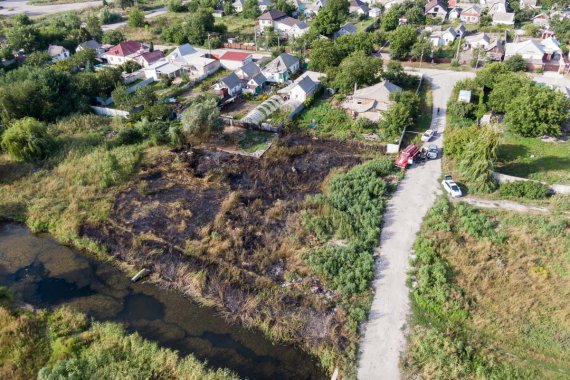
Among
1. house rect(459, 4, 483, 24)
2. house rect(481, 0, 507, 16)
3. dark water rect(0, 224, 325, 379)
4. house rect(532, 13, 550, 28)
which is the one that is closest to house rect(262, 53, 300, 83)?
dark water rect(0, 224, 325, 379)

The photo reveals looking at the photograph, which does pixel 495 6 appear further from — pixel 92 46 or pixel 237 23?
pixel 92 46

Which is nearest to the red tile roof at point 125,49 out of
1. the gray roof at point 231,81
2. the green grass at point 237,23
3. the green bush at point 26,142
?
the gray roof at point 231,81

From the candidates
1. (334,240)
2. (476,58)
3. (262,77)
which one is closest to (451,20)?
(476,58)

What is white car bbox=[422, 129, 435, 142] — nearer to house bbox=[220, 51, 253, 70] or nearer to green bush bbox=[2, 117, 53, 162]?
house bbox=[220, 51, 253, 70]

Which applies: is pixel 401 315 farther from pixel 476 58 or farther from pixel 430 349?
pixel 476 58

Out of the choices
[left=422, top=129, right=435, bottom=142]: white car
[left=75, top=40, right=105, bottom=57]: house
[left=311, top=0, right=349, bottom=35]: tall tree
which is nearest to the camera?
[left=422, top=129, right=435, bottom=142]: white car

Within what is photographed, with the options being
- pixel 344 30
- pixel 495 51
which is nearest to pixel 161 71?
pixel 344 30

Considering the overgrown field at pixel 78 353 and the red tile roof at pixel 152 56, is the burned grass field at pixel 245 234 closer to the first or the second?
the overgrown field at pixel 78 353
